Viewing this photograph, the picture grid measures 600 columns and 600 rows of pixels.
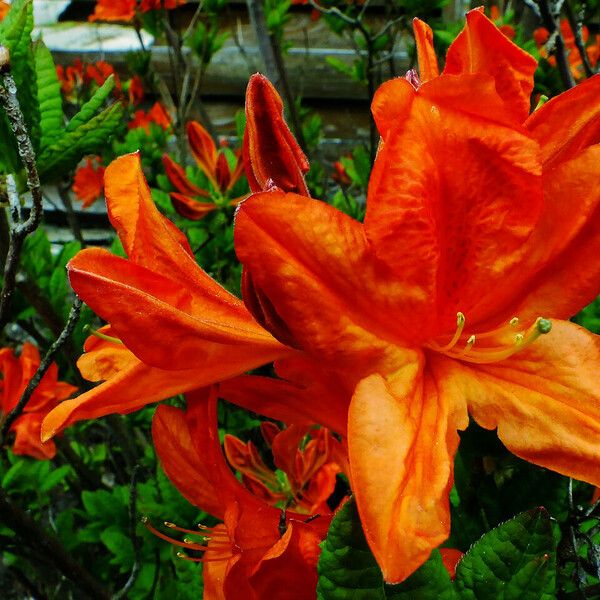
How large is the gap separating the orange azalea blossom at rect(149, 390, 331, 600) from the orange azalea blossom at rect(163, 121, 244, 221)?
3.93 ft

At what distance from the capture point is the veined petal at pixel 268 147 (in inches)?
20.3

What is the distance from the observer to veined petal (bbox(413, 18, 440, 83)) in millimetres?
572

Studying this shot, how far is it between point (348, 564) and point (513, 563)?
0.11 metres

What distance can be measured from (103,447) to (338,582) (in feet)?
6.66

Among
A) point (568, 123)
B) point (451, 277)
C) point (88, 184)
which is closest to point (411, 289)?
point (451, 277)

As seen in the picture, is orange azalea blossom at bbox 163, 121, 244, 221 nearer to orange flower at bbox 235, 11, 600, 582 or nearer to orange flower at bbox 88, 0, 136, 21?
orange flower at bbox 88, 0, 136, 21

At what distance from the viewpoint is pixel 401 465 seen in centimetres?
44

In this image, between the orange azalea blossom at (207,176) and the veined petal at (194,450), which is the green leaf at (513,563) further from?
the orange azalea blossom at (207,176)

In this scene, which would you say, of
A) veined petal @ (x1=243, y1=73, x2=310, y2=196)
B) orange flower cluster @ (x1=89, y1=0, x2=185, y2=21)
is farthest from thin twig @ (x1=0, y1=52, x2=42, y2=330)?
orange flower cluster @ (x1=89, y1=0, x2=185, y2=21)

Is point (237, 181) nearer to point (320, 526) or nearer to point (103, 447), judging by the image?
point (103, 447)

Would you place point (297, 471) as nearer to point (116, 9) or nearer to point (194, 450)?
point (194, 450)

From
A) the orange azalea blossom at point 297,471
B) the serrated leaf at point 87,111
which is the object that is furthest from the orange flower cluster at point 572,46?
the serrated leaf at point 87,111

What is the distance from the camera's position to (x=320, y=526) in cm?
56

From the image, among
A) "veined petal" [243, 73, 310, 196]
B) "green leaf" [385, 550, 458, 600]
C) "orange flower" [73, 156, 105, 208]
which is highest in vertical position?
"veined petal" [243, 73, 310, 196]
